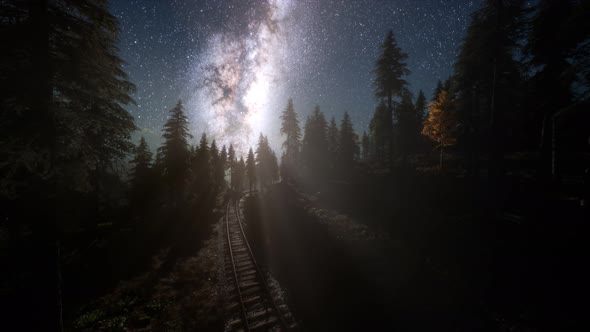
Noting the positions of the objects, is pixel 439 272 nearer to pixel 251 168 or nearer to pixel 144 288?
pixel 144 288

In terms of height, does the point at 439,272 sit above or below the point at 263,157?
below

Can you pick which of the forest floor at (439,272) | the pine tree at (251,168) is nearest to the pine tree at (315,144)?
the pine tree at (251,168)

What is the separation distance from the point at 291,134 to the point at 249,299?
38987 mm

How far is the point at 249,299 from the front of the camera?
28.0 ft

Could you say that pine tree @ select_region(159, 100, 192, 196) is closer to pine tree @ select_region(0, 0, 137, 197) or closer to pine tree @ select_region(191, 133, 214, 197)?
pine tree @ select_region(191, 133, 214, 197)

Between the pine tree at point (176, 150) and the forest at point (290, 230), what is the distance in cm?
691

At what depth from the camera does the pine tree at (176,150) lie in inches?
1005

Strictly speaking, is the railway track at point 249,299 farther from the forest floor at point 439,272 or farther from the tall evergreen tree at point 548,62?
the tall evergreen tree at point 548,62

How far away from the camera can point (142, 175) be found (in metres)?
31.6

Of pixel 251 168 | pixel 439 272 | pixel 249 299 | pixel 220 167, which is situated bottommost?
pixel 249 299

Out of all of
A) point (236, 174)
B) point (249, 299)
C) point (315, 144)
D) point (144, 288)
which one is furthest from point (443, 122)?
point (236, 174)

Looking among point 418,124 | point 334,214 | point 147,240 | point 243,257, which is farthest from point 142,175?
point 418,124

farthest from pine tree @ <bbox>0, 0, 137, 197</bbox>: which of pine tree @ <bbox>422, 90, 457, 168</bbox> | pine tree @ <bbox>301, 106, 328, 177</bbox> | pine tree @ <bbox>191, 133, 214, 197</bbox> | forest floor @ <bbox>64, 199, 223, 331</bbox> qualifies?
pine tree @ <bbox>301, 106, 328, 177</bbox>

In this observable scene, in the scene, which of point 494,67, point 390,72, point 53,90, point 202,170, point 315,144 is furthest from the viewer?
point 315,144
